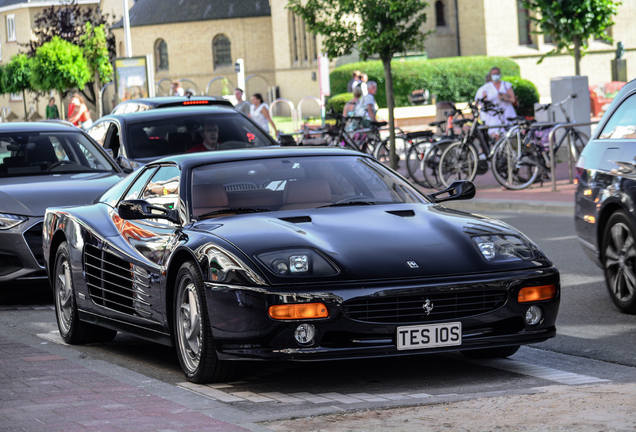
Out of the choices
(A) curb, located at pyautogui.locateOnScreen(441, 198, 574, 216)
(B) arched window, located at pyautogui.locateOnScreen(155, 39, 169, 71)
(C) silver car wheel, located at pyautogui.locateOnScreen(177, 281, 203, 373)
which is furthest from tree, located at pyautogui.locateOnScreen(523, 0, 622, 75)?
(B) arched window, located at pyautogui.locateOnScreen(155, 39, 169, 71)

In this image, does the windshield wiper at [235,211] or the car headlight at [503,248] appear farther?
the windshield wiper at [235,211]

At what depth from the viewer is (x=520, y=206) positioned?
1522cm

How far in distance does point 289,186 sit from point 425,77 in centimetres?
4538

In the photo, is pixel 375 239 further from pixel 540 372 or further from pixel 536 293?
pixel 540 372

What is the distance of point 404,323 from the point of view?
17.6 ft

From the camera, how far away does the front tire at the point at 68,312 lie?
737cm

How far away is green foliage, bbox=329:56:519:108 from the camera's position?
167 feet

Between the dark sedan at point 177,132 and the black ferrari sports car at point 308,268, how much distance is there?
5241 millimetres

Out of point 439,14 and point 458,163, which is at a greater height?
point 439,14

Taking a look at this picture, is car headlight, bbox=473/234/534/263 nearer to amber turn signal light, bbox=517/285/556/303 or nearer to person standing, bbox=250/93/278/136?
amber turn signal light, bbox=517/285/556/303

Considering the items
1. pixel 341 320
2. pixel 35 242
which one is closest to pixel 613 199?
pixel 341 320

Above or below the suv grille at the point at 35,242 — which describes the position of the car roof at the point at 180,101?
above

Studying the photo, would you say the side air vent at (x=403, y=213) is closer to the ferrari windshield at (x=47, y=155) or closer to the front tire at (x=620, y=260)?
the front tire at (x=620, y=260)

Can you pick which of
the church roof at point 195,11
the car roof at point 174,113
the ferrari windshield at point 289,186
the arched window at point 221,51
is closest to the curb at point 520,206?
the car roof at point 174,113
